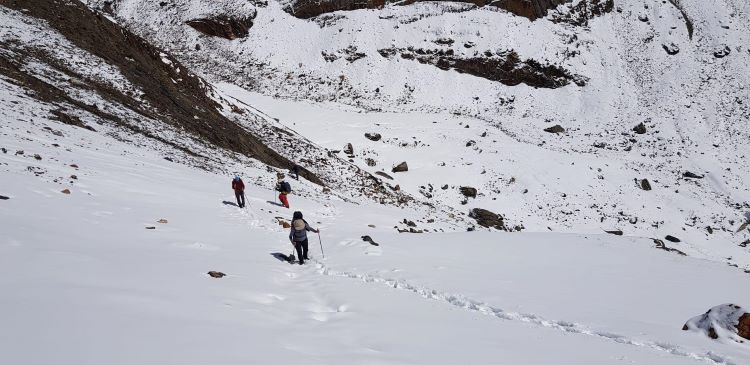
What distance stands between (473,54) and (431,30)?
6.00 metres

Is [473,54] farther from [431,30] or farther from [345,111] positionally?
[345,111]

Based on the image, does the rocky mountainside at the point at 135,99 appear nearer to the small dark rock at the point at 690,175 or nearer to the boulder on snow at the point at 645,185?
the boulder on snow at the point at 645,185

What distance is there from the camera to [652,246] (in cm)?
1941

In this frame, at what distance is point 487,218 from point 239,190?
17.5 m

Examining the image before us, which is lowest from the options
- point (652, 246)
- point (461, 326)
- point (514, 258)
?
point (652, 246)

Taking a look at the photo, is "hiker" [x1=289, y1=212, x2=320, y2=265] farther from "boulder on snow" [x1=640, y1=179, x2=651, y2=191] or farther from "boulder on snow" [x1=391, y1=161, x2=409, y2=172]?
"boulder on snow" [x1=640, y1=179, x2=651, y2=191]

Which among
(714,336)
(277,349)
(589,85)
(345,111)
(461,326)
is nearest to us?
(277,349)

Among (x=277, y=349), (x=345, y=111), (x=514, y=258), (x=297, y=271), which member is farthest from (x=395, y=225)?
(x=345, y=111)

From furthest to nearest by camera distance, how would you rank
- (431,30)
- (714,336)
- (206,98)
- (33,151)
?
(431,30)
(206,98)
(33,151)
(714,336)

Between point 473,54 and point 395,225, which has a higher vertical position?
point 473,54

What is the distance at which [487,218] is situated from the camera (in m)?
28.2

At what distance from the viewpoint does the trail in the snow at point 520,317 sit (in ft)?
21.4

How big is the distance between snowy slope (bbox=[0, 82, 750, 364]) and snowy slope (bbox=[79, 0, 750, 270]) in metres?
14.9

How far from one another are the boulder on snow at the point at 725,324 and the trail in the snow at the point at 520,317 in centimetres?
95
